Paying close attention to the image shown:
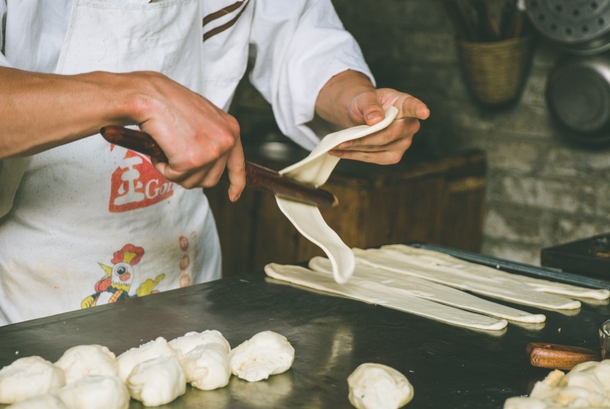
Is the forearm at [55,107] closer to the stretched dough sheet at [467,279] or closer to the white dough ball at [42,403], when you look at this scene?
the white dough ball at [42,403]

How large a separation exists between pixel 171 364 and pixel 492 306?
2.47 feet

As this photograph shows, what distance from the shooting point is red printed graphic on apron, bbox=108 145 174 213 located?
5.26 feet

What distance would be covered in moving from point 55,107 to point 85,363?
0.42 meters

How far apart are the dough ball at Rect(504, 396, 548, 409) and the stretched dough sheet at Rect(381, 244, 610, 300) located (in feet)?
2.31

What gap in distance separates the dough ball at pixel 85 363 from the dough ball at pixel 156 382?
4 cm

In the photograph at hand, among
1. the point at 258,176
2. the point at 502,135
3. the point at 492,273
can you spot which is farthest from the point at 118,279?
the point at 502,135

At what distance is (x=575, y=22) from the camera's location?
8.50ft

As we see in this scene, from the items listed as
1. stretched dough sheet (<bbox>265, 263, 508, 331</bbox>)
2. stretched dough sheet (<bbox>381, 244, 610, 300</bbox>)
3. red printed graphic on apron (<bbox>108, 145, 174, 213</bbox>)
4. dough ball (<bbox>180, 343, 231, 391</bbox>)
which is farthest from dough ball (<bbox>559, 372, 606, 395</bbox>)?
red printed graphic on apron (<bbox>108, 145, 174, 213</bbox>)

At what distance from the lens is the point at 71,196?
156 centimetres

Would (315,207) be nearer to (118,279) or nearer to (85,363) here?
(118,279)

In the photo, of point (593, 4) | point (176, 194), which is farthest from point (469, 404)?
point (593, 4)

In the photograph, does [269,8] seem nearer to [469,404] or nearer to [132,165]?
[132,165]

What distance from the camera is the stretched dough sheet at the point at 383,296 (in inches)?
55.5

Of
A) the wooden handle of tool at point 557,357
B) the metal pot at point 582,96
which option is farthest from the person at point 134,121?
the metal pot at point 582,96
